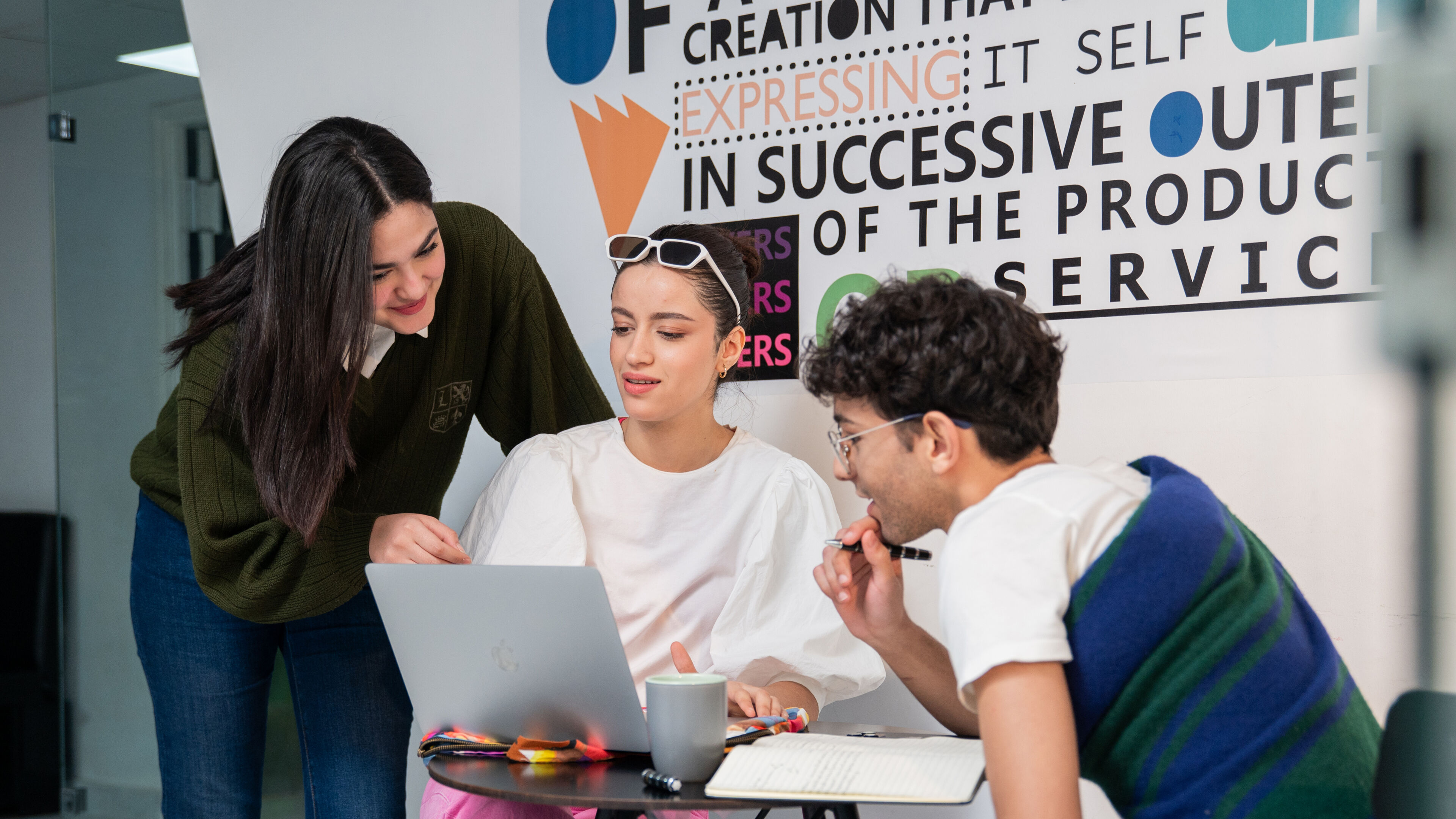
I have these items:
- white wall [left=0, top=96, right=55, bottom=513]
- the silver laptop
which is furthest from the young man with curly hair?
white wall [left=0, top=96, right=55, bottom=513]

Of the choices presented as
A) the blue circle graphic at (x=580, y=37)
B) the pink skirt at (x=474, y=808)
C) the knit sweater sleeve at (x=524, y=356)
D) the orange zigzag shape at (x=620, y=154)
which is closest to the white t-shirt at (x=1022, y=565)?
the pink skirt at (x=474, y=808)

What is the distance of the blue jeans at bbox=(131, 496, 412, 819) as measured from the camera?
180 centimetres

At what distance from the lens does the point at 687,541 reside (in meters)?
1.74

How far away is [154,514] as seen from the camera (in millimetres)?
1857

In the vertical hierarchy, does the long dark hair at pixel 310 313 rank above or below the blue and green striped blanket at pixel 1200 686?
above

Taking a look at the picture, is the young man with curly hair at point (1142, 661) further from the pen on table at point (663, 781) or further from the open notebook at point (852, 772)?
the pen on table at point (663, 781)

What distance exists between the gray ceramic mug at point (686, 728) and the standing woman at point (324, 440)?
479 mm

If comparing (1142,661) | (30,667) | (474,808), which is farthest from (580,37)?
(30,667)

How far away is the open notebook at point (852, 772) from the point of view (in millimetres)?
996

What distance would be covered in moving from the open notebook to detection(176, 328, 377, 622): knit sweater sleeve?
76 centimetres

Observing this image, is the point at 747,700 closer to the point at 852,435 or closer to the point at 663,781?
the point at 663,781

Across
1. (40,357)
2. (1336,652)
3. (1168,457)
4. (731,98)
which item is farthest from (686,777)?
(40,357)

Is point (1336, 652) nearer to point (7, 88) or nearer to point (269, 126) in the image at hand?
point (269, 126)

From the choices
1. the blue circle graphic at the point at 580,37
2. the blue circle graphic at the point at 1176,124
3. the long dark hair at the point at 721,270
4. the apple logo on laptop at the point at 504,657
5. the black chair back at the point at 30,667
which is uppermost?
the blue circle graphic at the point at 580,37
